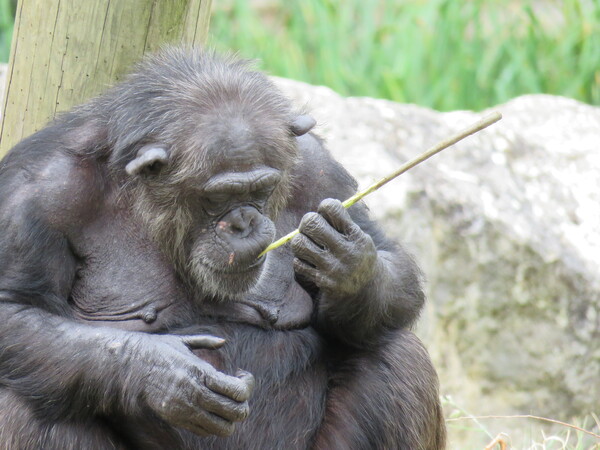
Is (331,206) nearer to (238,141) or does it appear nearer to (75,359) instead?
(238,141)

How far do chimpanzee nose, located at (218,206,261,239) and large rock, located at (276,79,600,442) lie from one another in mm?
2074

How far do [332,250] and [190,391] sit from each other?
0.66 m

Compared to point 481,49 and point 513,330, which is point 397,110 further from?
point 481,49

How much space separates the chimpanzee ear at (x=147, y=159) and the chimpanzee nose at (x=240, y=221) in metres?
0.28

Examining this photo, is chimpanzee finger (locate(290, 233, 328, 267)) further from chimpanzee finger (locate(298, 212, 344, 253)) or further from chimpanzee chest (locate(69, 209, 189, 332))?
chimpanzee chest (locate(69, 209, 189, 332))

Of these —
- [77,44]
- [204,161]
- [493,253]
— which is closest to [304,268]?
[204,161]

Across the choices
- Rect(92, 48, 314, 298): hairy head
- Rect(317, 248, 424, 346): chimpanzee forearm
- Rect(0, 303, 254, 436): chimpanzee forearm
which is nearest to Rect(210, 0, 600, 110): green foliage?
Rect(317, 248, 424, 346): chimpanzee forearm

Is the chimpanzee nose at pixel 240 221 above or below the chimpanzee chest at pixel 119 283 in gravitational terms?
above

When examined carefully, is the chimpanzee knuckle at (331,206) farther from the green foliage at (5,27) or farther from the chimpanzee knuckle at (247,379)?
the green foliage at (5,27)

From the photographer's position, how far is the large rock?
18.1 ft

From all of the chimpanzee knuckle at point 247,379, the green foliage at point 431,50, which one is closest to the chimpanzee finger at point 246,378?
the chimpanzee knuckle at point 247,379

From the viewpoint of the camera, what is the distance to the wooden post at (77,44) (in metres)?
3.82

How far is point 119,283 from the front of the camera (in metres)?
3.47

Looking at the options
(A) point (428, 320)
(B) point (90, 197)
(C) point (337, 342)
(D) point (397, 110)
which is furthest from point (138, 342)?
(D) point (397, 110)
